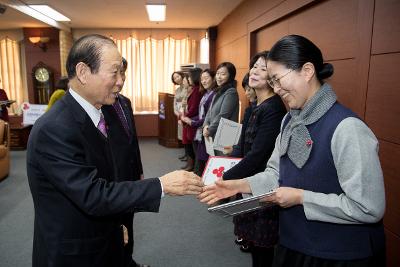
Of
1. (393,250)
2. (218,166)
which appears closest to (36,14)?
(218,166)

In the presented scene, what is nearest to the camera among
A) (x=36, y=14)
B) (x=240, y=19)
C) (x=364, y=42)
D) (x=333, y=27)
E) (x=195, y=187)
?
(x=195, y=187)

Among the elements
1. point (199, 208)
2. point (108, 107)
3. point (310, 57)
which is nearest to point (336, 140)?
point (310, 57)

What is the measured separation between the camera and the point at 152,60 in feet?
25.5

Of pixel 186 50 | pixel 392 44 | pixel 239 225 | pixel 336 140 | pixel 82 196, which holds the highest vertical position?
pixel 186 50

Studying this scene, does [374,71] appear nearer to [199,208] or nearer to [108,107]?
[108,107]

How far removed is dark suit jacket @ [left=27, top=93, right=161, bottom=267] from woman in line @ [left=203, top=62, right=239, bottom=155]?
2.16 meters

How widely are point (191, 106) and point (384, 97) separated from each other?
3.22 m

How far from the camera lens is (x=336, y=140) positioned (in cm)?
103

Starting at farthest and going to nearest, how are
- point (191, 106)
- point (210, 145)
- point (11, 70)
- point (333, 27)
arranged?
point (11, 70) < point (191, 106) < point (210, 145) < point (333, 27)

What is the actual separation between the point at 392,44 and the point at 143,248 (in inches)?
94.3

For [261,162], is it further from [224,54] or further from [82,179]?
[224,54]

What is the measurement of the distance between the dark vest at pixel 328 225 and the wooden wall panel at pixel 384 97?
825 millimetres

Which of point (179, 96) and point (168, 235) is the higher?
point (179, 96)

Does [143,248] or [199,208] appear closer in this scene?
[143,248]
